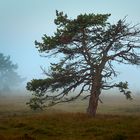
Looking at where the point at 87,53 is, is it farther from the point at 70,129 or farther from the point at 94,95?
the point at 70,129

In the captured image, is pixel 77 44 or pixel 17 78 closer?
pixel 77 44

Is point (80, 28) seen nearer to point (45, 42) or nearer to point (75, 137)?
point (45, 42)

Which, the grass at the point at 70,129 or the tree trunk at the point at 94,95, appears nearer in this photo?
the grass at the point at 70,129

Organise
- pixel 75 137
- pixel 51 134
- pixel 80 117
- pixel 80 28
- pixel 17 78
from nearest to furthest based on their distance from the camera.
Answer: pixel 75 137
pixel 51 134
pixel 80 117
pixel 80 28
pixel 17 78

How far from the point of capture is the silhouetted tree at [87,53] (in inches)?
1072

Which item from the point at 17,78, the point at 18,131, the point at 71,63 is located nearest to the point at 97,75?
the point at 71,63

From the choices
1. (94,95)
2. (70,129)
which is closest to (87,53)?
(94,95)

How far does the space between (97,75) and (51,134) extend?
35.2ft

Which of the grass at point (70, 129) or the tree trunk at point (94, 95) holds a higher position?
the tree trunk at point (94, 95)

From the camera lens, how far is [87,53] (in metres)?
28.0

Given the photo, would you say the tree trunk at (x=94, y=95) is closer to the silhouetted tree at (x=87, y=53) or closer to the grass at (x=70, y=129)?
the silhouetted tree at (x=87, y=53)

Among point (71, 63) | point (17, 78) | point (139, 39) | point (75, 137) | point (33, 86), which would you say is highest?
point (17, 78)

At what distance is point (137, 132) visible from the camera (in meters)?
17.6

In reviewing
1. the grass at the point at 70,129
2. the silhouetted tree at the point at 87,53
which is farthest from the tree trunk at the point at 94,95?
the grass at the point at 70,129
